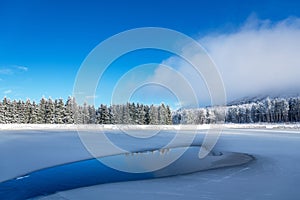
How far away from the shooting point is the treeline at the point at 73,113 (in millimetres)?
44062

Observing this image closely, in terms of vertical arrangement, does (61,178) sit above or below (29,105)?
below

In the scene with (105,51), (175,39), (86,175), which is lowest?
(86,175)

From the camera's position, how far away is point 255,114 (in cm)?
7744

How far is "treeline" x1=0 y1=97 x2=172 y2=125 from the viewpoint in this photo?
44062 millimetres

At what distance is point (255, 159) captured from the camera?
29.8ft

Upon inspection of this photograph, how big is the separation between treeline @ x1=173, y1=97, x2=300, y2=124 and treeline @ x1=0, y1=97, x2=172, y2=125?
12745mm

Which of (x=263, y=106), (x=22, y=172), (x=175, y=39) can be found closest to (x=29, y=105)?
(x=175, y=39)

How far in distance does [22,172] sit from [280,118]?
7521 cm

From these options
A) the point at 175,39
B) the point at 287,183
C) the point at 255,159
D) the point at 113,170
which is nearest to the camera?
the point at 287,183

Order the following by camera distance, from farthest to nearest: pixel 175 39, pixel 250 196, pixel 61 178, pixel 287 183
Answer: pixel 175 39 < pixel 61 178 < pixel 287 183 < pixel 250 196

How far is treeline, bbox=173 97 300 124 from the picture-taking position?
64500mm

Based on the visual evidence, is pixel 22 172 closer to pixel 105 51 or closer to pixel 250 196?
pixel 105 51

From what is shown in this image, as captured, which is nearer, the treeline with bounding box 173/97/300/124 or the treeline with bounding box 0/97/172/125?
the treeline with bounding box 0/97/172/125

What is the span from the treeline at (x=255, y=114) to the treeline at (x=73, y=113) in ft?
41.8
